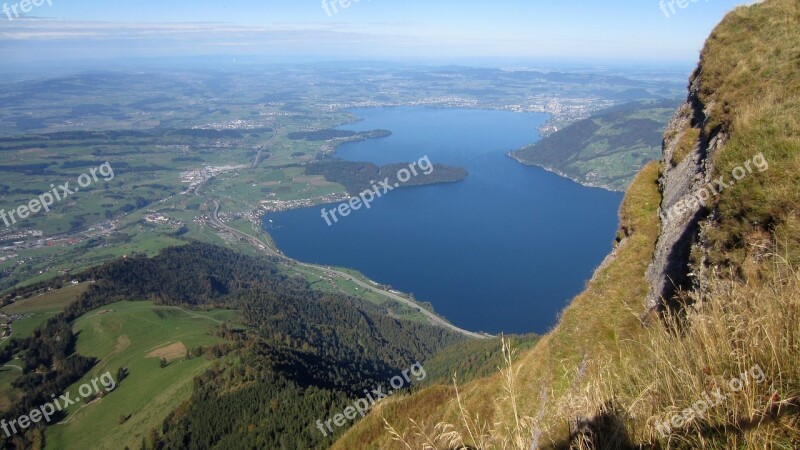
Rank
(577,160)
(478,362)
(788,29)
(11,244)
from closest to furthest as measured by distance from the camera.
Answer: (788,29), (478,362), (11,244), (577,160)

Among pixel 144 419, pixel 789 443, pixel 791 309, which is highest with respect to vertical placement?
pixel 791 309

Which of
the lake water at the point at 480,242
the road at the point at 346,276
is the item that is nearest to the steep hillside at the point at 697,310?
the lake water at the point at 480,242

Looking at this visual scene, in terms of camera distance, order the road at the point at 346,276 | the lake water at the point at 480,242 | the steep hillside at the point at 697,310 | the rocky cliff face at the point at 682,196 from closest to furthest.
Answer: the steep hillside at the point at 697,310
the rocky cliff face at the point at 682,196
the road at the point at 346,276
the lake water at the point at 480,242

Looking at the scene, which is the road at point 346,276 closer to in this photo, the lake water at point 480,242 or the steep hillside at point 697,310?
the lake water at point 480,242

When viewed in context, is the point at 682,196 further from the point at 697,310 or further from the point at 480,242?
the point at 480,242

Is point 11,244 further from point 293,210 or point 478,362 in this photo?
point 478,362

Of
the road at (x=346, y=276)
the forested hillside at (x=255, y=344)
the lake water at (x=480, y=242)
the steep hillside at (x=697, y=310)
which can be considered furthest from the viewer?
the lake water at (x=480, y=242)

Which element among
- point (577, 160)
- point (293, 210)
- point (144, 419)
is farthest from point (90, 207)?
point (577, 160)
